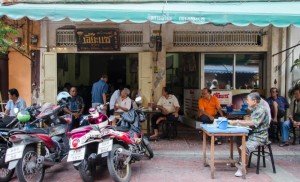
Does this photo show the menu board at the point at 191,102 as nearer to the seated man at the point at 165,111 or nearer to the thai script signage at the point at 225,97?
the thai script signage at the point at 225,97

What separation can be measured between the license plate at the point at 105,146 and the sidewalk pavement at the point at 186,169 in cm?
74

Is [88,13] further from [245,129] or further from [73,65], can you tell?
[73,65]

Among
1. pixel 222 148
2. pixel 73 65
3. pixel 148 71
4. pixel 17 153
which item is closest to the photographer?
pixel 17 153

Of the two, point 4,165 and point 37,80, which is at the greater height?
point 37,80

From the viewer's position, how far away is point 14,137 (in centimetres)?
609

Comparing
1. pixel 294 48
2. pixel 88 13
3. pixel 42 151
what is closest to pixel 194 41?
pixel 294 48

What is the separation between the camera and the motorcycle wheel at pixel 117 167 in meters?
6.09

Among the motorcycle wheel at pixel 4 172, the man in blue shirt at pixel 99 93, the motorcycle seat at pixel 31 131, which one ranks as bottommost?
the motorcycle wheel at pixel 4 172

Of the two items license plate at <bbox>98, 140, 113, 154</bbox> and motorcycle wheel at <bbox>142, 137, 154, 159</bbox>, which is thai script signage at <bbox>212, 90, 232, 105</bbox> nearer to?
motorcycle wheel at <bbox>142, 137, 154, 159</bbox>

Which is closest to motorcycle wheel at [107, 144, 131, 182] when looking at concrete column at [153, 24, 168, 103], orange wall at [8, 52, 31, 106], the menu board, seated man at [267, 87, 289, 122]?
concrete column at [153, 24, 168, 103]

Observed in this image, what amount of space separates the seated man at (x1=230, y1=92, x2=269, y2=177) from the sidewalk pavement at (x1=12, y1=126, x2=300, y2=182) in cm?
56

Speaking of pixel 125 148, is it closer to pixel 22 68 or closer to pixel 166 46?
pixel 166 46

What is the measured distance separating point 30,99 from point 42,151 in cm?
482

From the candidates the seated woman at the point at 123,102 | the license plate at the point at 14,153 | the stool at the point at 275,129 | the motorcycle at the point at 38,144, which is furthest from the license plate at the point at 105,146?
the stool at the point at 275,129
